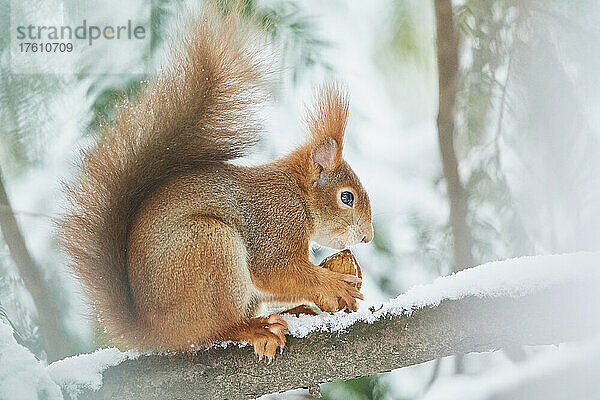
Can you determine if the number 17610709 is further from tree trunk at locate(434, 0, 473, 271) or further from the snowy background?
tree trunk at locate(434, 0, 473, 271)

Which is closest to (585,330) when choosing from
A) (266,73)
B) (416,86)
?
(266,73)

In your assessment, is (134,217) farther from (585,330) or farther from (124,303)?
(585,330)

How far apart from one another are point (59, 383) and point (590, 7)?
4.95 feet

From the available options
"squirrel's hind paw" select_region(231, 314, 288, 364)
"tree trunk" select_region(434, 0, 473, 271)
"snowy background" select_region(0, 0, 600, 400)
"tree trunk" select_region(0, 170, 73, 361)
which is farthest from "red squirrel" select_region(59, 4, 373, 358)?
"tree trunk" select_region(434, 0, 473, 271)

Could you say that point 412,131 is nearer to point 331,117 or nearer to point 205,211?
point 331,117

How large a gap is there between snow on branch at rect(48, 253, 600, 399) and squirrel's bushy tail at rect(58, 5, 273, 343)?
101 millimetres

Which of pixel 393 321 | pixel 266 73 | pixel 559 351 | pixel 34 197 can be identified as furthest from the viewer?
pixel 34 197

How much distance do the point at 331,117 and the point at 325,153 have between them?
64 mm

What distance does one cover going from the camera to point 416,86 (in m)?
1.87

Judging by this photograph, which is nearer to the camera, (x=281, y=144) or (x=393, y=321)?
(x=393, y=321)

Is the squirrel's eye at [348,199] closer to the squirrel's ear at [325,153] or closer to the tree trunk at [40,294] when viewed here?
the squirrel's ear at [325,153]

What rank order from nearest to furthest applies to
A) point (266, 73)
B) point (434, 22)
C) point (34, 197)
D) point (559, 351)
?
point (266, 73), point (559, 351), point (34, 197), point (434, 22)

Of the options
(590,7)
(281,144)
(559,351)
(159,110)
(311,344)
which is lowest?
(559,351)

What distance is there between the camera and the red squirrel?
3.39ft
